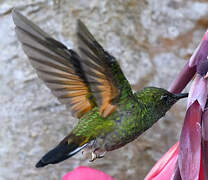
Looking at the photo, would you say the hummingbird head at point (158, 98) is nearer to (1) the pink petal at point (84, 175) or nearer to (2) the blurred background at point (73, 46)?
(1) the pink petal at point (84, 175)

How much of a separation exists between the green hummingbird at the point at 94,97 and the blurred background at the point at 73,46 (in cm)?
53

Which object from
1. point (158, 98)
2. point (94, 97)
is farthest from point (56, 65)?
point (158, 98)

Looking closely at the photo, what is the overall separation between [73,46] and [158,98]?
0.64 metres

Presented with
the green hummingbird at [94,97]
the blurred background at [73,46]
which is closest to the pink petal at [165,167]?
the green hummingbird at [94,97]

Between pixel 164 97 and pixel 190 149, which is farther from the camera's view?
pixel 164 97

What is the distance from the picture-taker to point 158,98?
73cm

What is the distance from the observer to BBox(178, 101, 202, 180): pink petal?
58cm

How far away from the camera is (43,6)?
1.31 m

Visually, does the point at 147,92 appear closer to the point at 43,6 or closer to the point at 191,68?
the point at 191,68

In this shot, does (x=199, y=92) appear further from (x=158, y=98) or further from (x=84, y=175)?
(x=84, y=175)

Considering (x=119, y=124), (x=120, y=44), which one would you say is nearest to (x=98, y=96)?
(x=119, y=124)

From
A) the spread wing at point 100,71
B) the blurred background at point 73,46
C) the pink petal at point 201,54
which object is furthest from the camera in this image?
the blurred background at point 73,46

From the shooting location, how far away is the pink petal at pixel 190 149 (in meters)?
0.58

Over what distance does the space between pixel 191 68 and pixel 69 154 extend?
253 mm
